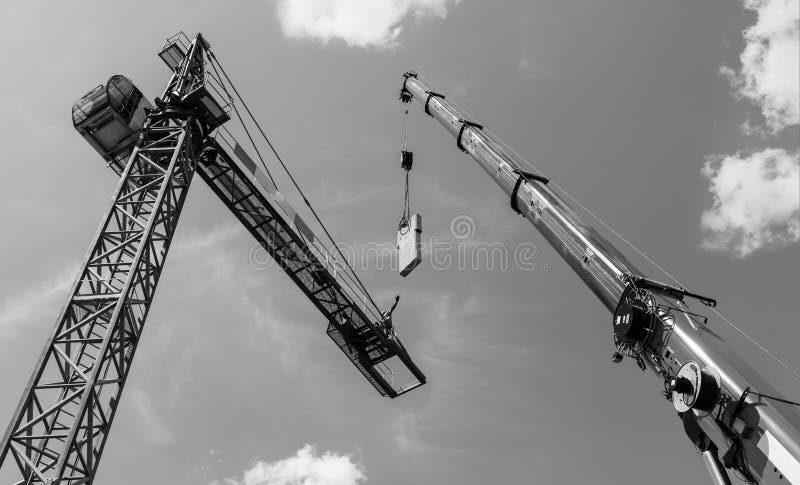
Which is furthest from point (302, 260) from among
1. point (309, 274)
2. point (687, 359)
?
point (687, 359)

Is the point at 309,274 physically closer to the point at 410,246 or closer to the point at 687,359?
the point at 410,246

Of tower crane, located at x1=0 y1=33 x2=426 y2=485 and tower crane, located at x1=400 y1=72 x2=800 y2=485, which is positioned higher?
tower crane, located at x1=0 y1=33 x2=426 y2=485

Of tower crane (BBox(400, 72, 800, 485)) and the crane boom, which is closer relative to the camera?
tower crane (BBox(400, 72, 800, 485))

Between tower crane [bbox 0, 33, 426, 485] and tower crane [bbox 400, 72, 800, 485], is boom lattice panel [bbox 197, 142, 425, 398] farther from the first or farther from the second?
tower crane [bbox 400, 72, 800, 485]

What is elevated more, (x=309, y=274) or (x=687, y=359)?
(x=309, y=274)

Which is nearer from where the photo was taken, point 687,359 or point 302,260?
point 687,359

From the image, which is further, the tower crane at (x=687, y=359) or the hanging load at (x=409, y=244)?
the hanging load at (x=409, y=244)

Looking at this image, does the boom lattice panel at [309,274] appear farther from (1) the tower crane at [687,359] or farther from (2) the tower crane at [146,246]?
(1) the tower crane at [687,359]

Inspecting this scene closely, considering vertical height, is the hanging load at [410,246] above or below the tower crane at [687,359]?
above

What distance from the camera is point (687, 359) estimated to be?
8.45 metres

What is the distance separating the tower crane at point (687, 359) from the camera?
7.08 meters

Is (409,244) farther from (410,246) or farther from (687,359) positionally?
(687,359)

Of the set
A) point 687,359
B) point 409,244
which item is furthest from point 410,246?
point 687,359

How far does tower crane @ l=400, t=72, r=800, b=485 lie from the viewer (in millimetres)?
7078
